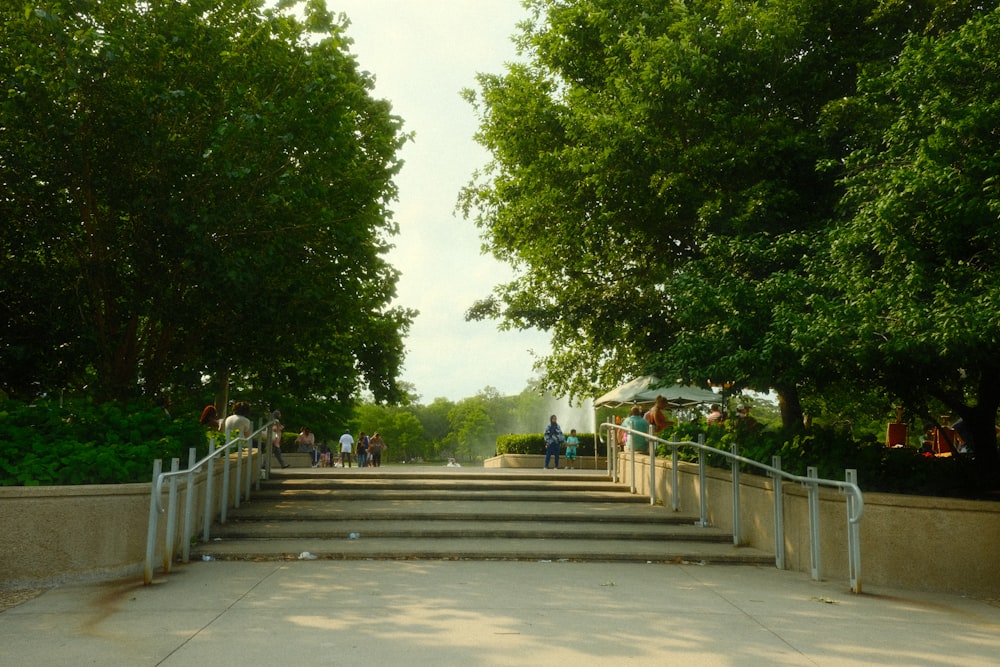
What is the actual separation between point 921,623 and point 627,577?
9.08 ft

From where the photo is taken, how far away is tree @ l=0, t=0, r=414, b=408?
1234cm

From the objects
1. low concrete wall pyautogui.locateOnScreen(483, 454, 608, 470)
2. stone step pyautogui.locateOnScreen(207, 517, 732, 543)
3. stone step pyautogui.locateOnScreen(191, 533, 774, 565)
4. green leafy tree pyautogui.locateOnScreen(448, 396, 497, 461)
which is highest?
green leafy tree pyautogui.locateOnScreen(448, 396, 497, 461)

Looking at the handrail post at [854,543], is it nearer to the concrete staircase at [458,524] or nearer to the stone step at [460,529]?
the concrete staircase at [458,524]

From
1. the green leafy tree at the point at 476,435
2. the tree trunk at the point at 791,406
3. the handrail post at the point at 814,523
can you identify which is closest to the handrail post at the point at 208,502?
the handrail post at the point at 814,523

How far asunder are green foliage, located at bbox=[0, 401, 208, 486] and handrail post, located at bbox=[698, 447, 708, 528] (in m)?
6.69

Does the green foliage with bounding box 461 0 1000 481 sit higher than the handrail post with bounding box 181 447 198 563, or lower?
higher

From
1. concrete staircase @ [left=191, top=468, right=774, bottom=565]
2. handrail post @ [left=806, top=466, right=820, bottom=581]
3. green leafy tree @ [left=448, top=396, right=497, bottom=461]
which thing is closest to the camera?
handrail post @ [left=806, top=466, right=820, bottom=581]

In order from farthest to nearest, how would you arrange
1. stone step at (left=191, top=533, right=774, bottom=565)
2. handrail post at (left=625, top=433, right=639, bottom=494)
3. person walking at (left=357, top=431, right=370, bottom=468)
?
1. person walking at (left=357, top=431, right=370, bottom=468)
2. handrail post at (left=625, top=433, right=639, bottom=494)
3. stone step at (left=191, top=533, right=774, bottom=565)

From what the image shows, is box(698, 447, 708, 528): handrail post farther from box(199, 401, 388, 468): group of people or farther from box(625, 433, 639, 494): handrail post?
box(199, 401, 388, 468): group of people

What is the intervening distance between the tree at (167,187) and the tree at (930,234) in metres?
7.54

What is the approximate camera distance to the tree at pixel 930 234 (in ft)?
28.4

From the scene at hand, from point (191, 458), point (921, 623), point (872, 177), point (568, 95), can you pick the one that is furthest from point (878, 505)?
point (568, 95)

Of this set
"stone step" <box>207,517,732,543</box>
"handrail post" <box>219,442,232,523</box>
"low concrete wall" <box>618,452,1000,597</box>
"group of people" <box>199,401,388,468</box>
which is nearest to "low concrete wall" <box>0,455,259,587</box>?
"stone step" <box>207,517,732,543</box>

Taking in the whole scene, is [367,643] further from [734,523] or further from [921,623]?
[734,523]
